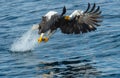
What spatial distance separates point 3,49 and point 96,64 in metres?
3.01

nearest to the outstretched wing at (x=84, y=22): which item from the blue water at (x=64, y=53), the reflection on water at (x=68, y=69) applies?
the blue water at (x=64, y=53)

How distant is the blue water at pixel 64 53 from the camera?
1348 cm

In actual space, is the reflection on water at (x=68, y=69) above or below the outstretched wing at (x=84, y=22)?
below

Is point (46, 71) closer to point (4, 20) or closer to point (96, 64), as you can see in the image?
point (96, 64)

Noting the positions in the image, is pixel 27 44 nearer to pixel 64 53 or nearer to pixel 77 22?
pixel 64 53

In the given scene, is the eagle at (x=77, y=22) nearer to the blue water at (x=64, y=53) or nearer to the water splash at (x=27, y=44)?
the blue water at (x=64, y=53)

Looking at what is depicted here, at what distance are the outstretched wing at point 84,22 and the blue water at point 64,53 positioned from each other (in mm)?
560

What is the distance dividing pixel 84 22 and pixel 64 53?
3.05ft

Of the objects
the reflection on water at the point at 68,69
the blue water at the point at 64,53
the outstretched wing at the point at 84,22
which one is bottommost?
the reflection on water at the point at 68,69

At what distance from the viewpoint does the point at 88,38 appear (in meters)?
16.5

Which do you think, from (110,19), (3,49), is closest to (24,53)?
(3,49)

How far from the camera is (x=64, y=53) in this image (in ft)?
49.8

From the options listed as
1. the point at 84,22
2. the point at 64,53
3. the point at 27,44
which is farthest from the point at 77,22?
the point at 27,44

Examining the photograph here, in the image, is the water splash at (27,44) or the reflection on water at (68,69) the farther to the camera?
the water splash at (27,44)
